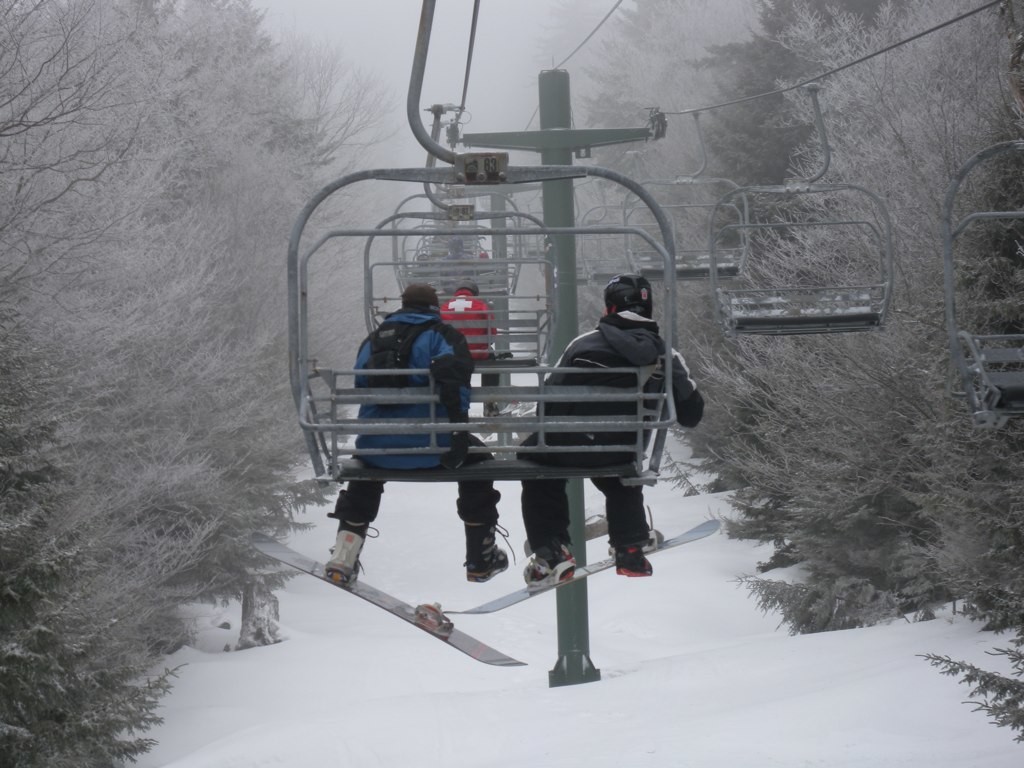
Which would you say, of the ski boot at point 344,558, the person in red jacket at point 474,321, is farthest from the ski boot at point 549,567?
the person in red jacket at point 474,321

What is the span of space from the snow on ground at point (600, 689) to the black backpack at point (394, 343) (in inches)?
262

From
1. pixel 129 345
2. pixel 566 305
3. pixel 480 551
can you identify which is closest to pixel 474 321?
pixel 480 551

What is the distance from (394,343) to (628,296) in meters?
1.04

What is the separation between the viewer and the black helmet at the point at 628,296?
5.57 metres

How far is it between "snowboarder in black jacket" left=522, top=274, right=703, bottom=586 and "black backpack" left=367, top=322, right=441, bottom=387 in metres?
0.61

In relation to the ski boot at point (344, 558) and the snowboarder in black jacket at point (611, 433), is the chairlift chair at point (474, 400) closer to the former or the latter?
the snowboarder in black jacket at point (611, 433)

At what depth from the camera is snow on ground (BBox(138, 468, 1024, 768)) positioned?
11.4m

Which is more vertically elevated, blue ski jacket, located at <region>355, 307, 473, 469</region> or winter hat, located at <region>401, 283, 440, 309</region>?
winter hat, located at <region>401, 283, 440, 309</region>

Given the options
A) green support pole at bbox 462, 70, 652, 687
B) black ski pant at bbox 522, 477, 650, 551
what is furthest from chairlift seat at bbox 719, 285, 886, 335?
green support pole at bbox 462, 70, 652, 687

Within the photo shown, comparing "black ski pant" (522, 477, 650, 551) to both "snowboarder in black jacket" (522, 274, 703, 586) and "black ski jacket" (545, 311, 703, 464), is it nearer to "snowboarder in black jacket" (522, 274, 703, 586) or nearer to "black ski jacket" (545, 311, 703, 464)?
"snowboarder in black jacket" (522, 274, 703, 586)

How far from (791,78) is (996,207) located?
12671mm

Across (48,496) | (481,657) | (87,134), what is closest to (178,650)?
(87,134)

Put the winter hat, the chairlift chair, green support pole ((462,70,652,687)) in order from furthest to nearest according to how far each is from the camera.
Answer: green support pole ((462,70,652,687)) < the winter hat < the chairlift chair

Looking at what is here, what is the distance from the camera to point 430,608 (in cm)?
639
